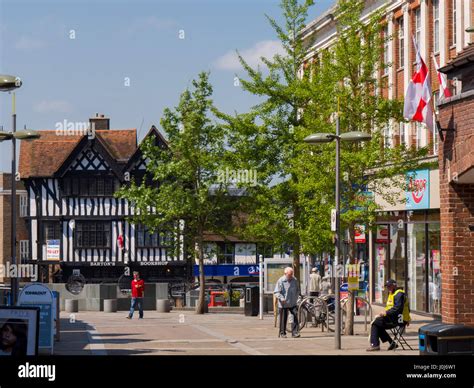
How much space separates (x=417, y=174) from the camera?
33.2 meters

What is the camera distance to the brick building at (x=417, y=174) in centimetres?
3388

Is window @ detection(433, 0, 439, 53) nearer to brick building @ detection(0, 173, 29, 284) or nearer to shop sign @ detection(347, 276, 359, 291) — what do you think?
shop sign @ detection(347, 276, 359, 291)

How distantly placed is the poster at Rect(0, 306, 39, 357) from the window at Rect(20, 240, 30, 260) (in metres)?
54.7

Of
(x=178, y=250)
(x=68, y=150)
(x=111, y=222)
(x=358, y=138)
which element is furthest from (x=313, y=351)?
(x=68, y=150)

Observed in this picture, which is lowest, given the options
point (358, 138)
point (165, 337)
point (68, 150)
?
point (165, 337)

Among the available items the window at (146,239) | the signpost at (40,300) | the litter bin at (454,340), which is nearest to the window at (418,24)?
the signpost at (40,300)

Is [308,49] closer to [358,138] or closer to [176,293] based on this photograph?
[358,138]

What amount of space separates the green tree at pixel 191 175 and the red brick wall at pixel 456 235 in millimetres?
21328

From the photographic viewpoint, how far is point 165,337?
25.3 metres

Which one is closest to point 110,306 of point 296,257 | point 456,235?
point 296,257

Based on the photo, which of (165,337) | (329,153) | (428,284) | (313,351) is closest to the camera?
(313,351)

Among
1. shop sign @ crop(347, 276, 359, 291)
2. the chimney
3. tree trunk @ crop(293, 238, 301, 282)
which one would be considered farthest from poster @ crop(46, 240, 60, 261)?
shop sign @ crop(347, 276, 359, 291)

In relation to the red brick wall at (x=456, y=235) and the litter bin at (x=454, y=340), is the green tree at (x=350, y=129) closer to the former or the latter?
the red brick wall at (x=456, y=235)
